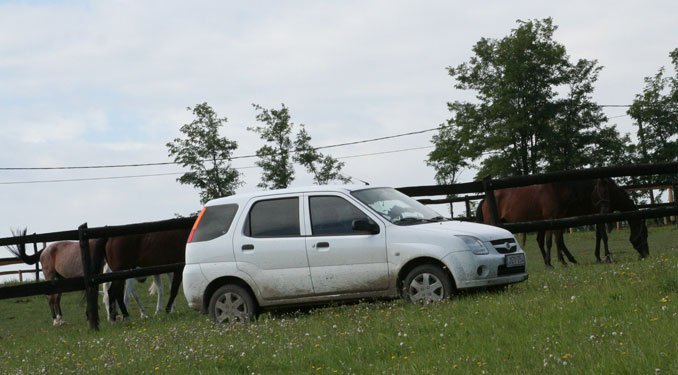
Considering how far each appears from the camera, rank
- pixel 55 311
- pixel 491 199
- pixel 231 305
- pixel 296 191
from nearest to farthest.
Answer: pixel 231 305, pixel 296 191, pixel 491 199, pixel 55 311

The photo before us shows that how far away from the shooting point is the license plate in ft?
37.5

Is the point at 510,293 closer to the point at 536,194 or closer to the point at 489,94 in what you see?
the point at 536,194

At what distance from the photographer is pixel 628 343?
6.79 meters

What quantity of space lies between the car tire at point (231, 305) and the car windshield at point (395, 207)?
1978 millimetres

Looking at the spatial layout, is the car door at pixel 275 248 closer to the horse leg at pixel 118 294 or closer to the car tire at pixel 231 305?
the car tire at pixel 231 305

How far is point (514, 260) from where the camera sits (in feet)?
37.9

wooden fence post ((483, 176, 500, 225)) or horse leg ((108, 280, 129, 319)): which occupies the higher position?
wooden fence post ((483, 176, 500, 225))

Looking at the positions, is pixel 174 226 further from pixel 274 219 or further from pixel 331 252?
pixel 331 252

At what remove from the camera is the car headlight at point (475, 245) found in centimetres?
1126

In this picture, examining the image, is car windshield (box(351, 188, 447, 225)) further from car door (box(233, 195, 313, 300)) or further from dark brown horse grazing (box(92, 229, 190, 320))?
dark brown horse grazing (box(92, 229, 190, 320))

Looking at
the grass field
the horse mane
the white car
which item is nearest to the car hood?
the white car

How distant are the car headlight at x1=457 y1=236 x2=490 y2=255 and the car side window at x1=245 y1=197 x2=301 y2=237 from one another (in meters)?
2.26

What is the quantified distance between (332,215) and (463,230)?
5.76 ft

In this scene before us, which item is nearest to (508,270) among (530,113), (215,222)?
(215,222)
